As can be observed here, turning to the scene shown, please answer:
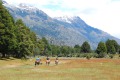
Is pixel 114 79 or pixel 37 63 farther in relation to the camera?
pixel 37 63

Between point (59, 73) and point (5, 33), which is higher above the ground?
point (5, 33)

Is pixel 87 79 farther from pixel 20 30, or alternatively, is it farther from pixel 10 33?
pixel 20 30

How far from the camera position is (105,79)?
3962 centimetres

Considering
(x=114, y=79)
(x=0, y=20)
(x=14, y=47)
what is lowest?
(x=114, y=79)

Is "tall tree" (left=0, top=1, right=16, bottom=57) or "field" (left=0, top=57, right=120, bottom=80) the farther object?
"tall tree" (left=0, top=1, right=16, bottom=57)

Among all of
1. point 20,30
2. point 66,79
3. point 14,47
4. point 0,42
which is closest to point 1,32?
point 0,42

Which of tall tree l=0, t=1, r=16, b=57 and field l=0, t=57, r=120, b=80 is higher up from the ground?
tall tree l=0, t=1, r=16, b=57

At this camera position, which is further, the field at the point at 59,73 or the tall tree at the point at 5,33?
the tall tree at the point at 5,33

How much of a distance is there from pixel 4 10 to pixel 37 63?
23.1 meters

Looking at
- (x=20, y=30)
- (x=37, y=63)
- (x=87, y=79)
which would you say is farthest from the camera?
(x=20, y=30)

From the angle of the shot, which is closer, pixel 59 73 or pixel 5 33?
pixel 59 73

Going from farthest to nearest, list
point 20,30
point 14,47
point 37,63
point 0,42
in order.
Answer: point 20,30 < point 14,47 < point 0,42 < point 37,63

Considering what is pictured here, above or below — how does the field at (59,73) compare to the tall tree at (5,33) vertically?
below

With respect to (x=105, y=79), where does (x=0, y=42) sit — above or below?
above
